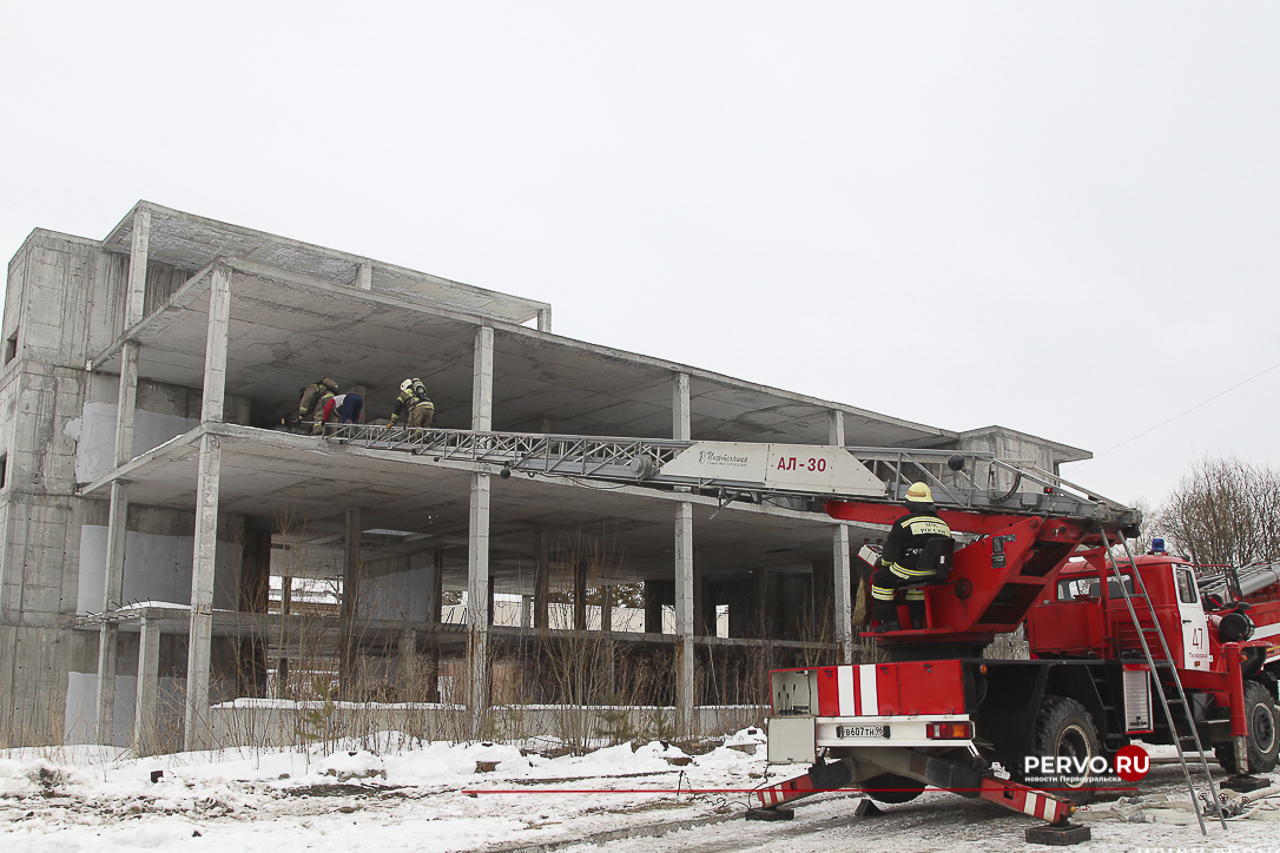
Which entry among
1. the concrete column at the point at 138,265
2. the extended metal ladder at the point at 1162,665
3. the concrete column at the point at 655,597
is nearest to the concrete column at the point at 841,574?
the extended metal ladder at the point at 1162,665

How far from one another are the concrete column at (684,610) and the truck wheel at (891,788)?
1065 centimetres

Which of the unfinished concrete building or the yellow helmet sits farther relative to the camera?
the unfinished concrete building

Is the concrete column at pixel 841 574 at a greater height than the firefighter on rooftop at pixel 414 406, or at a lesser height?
lesser

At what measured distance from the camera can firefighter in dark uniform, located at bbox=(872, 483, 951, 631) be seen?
9.07 metres

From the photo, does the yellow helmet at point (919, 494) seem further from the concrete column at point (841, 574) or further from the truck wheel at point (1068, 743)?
the concrete column at point (841, 574)

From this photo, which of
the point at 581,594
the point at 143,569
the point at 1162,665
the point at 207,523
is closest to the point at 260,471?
the point at 207,523

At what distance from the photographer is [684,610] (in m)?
21.7

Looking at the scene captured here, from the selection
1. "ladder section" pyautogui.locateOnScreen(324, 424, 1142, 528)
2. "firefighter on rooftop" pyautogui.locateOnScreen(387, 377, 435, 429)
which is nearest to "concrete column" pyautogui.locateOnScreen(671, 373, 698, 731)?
"firefighter on rooftop" pyautogui.locateOnScreen(387, 377, 435, 429)

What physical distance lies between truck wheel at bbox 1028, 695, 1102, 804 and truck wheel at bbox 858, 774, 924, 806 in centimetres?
113

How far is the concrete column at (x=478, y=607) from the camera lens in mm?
17000

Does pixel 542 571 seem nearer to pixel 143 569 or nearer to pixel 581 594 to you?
pixel 581 594

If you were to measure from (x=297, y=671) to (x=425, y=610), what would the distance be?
15.7 metres

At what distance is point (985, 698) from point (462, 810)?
4869 millimetres

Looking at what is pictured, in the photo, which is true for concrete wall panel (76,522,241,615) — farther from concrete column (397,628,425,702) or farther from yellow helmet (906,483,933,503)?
yellow helmet (906,483,933,503)
